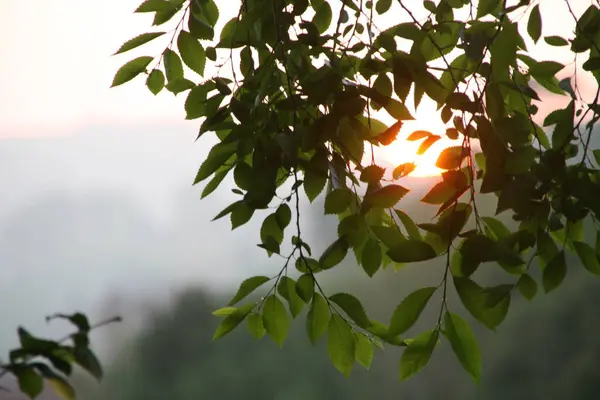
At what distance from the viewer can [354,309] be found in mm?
564

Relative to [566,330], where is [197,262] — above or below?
above

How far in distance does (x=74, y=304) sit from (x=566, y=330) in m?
0.99


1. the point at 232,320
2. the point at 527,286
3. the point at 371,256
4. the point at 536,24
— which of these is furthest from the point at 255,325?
the point at 536,24

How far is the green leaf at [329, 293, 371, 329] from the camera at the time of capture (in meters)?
0.56

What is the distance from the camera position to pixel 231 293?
1.39m

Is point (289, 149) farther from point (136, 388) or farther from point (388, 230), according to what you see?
point (136, 388)

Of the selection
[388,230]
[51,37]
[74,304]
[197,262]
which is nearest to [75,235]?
[74,304]

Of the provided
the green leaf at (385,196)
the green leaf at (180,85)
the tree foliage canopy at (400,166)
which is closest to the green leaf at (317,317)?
the tree foliage canopy at (400,166)

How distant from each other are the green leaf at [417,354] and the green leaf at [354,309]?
55 millimetres

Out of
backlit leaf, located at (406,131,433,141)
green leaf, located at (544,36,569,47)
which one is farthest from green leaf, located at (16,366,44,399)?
green leaf, located at (544,36,569,47)

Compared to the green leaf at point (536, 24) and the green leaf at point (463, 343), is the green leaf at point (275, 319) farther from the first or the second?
the green leaf at point (536, 24)

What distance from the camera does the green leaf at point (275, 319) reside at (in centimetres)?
62

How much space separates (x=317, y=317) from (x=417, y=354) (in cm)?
10

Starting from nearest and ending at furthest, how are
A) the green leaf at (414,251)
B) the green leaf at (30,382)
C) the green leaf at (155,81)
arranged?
the green leaf at (30,382), the green leaf at (414,251), the green leaf at (155,81)
